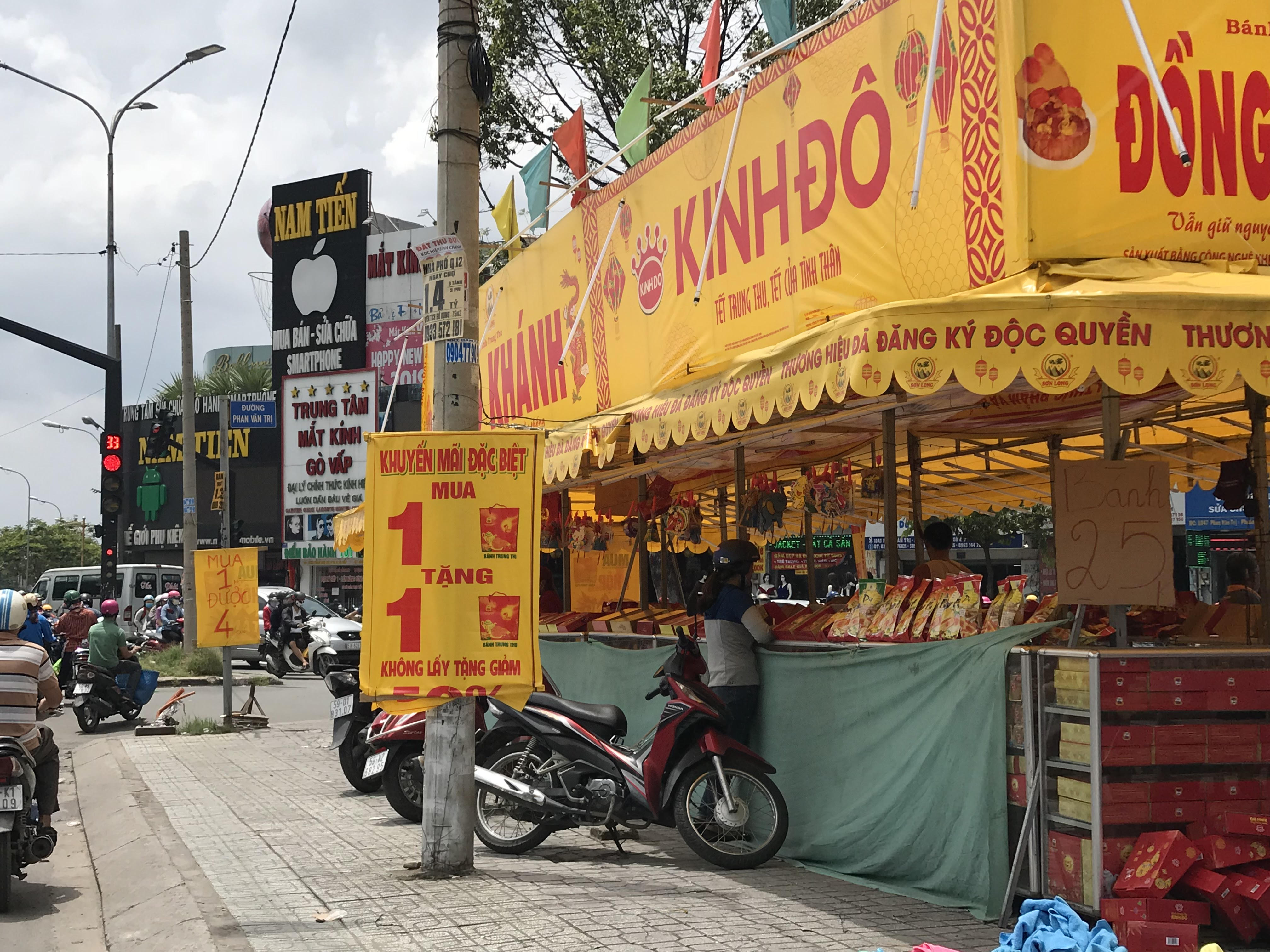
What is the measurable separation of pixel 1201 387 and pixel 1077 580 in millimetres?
1141

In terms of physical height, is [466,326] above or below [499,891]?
above

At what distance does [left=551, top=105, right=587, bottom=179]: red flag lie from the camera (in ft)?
43.1

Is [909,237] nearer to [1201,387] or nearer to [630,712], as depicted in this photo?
[1201,387]

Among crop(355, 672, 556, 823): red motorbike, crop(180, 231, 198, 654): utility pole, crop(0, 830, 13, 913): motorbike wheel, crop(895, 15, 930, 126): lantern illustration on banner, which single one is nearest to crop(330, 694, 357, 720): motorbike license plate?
crop(355, 672, 556, 823): red motorbike

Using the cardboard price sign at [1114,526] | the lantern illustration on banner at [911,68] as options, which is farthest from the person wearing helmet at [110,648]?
the cardboard price sign at [1114,526]

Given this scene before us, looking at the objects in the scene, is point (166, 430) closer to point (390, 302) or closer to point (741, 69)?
point (390, 302)

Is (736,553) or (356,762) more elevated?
(736,553)

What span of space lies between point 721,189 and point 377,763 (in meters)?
4.91

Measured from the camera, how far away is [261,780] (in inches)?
482

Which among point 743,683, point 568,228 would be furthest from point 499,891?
point 568,228

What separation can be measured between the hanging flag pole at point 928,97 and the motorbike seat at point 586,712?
371cm

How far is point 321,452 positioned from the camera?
149 feet

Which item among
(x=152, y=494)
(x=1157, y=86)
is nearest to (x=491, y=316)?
(x=1157, y=86)

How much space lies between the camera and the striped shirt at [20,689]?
A: 759 centimetres
